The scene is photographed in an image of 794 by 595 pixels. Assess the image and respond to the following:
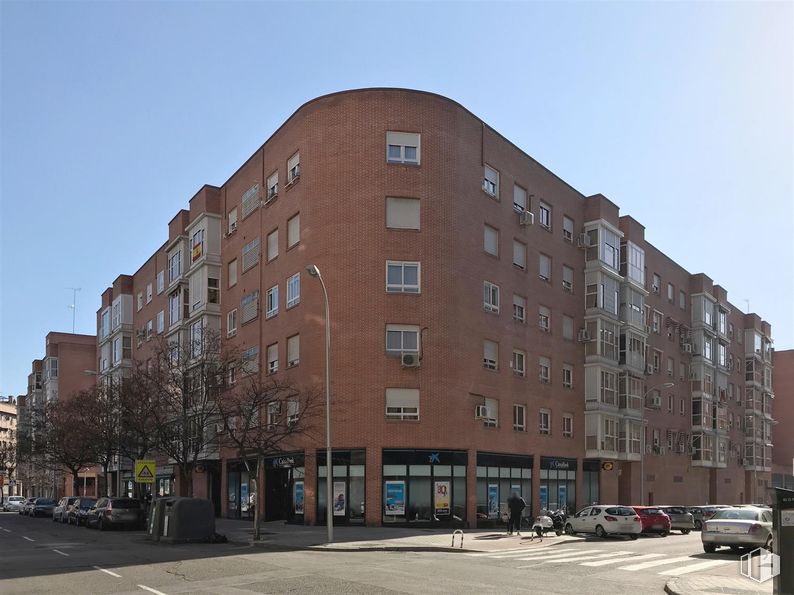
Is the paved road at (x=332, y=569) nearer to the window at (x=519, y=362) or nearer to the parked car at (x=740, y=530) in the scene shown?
the parked car at (x=740, y=530)

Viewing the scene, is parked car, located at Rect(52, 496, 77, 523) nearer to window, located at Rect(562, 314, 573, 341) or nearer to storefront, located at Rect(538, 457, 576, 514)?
storefront, located at Rect(538, 457, 576, 514)

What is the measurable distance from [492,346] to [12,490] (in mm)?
138312

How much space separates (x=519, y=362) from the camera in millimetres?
42094

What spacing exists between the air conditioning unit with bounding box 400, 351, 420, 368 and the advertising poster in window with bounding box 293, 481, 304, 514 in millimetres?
7576

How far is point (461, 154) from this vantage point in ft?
125

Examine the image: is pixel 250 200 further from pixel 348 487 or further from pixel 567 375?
pixel 567 375

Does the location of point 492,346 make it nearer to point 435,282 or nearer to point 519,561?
point 435,282

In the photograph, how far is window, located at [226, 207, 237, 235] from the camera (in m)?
48.5

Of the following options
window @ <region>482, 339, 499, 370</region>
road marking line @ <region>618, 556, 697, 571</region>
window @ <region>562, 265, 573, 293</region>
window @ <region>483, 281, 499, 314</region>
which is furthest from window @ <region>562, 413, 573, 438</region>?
road marking line @ <region>618, 556, 697, 571</region>

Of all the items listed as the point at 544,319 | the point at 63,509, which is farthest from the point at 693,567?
the point at 63,509

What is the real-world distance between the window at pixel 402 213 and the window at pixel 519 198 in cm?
826

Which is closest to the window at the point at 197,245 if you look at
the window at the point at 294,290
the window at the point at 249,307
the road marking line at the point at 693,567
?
the window at the point at 249,307

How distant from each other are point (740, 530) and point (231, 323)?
32021 millimetres

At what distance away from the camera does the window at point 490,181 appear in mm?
40125
